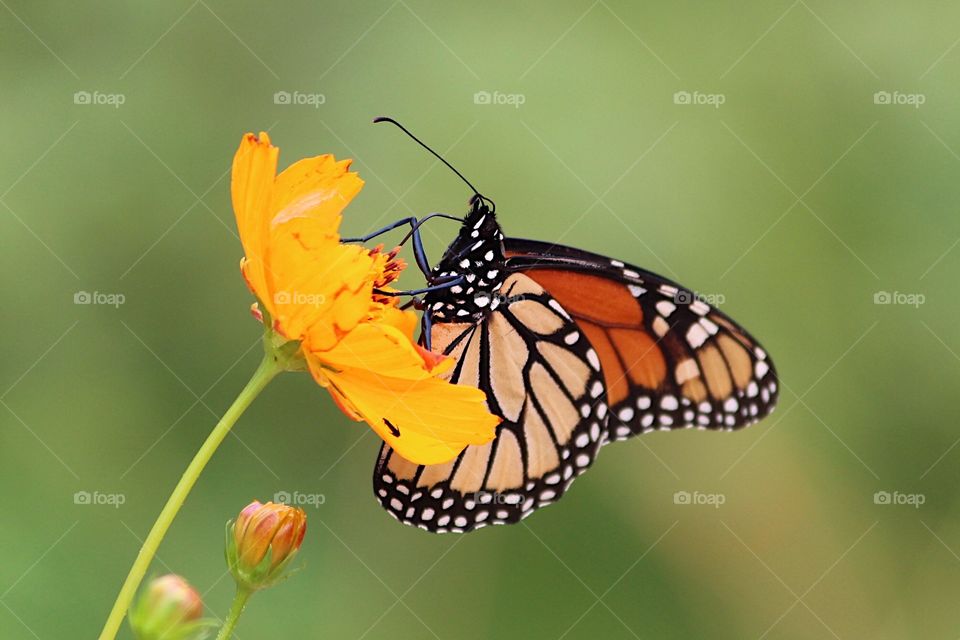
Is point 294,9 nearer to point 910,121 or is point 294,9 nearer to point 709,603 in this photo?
point 910,121

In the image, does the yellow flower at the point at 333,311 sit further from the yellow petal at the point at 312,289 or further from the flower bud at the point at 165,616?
the flower bud at the point at 165,616

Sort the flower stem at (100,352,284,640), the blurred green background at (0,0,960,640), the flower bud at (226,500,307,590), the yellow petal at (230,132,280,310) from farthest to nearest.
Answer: the blurred green background at (0,0,960,640)
the flower bud at (226,500,307,590)
the yellow petal at (230,132,280,310)
the flower stem at (100,352,284,640)

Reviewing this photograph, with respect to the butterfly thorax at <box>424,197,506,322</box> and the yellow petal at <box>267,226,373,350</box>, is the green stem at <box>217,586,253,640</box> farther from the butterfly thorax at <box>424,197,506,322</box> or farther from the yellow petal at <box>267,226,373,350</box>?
the butterfly thorax at <box>424,197,506,322</box>

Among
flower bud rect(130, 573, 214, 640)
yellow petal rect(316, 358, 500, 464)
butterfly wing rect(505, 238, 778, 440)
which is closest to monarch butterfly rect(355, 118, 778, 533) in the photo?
butterfly wing rect(505, 238, 778, 440)

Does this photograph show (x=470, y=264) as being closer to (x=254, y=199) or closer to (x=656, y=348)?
(x=656, y=348)

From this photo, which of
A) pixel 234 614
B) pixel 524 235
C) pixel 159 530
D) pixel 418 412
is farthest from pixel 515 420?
pixel 159 530

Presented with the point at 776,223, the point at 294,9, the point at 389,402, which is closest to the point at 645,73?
the point at 776,223
